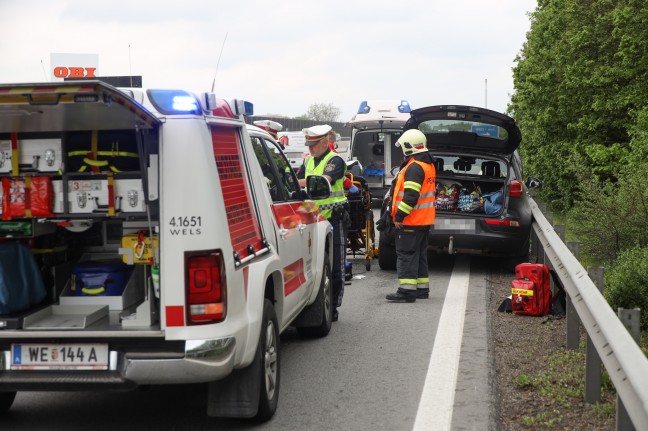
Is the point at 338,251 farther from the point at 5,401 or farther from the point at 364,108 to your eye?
the point at 364,108

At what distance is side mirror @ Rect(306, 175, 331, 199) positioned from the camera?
303 inches

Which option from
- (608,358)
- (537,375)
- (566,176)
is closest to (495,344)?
(537,375)

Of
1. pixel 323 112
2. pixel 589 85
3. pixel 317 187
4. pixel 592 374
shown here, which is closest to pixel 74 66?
pixel 317 187

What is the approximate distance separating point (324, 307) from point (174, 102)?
142 inches

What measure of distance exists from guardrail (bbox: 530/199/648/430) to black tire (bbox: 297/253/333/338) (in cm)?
209

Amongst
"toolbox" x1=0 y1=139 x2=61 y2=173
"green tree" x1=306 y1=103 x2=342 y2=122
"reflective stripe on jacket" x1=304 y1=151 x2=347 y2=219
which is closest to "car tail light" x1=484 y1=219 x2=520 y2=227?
"reflective stripe on jacket" x1=304 y1=151 x2=347 y2=219

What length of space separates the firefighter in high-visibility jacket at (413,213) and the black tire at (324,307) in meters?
1.93

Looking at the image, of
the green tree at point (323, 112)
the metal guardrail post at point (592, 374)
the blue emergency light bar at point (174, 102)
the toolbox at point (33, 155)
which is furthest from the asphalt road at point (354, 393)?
the green tree at point (323, 112)

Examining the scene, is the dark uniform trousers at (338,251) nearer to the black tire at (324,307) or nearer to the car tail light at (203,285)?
the black tire at (324,307)

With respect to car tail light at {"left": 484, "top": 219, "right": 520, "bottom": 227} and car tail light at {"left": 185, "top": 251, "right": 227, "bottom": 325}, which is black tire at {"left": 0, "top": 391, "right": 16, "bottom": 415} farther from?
car tail light at {"left": 484, "top": 219, "right": 520, "bottom": 227}

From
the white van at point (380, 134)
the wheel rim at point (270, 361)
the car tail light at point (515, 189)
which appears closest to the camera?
the wheel rim at point (270, 361)

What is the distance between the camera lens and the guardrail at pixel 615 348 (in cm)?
398

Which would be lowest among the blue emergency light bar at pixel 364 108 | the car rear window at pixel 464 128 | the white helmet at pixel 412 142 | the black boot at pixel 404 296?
the black boot at pixel 404 296

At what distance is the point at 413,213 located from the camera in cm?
1035
